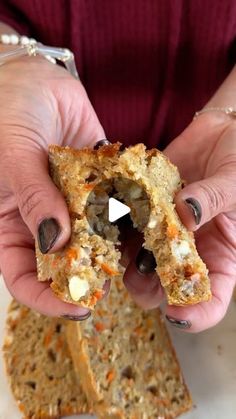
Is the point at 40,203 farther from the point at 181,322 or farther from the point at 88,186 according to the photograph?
the point at 181,322

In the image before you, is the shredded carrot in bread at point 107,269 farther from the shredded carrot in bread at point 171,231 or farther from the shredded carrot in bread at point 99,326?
the shredded carrot in bread at point 99,326

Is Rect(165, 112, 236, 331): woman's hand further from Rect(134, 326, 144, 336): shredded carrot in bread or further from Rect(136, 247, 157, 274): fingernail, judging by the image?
Rect(134, 326, 144, 336): shredded carrot in bread

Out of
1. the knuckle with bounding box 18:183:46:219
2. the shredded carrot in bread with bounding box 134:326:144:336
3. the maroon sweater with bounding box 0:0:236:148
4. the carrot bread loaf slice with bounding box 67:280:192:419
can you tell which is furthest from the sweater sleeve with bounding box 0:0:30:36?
the shredded carrot in bread with bounding box 134:326:144:336

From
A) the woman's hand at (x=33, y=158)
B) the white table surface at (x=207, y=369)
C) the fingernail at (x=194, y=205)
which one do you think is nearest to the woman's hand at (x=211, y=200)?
the fingernail at (x=194, y=205)

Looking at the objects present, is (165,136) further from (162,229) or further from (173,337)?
(162,229)

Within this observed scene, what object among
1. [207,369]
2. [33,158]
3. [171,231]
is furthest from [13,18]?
[207,369]
